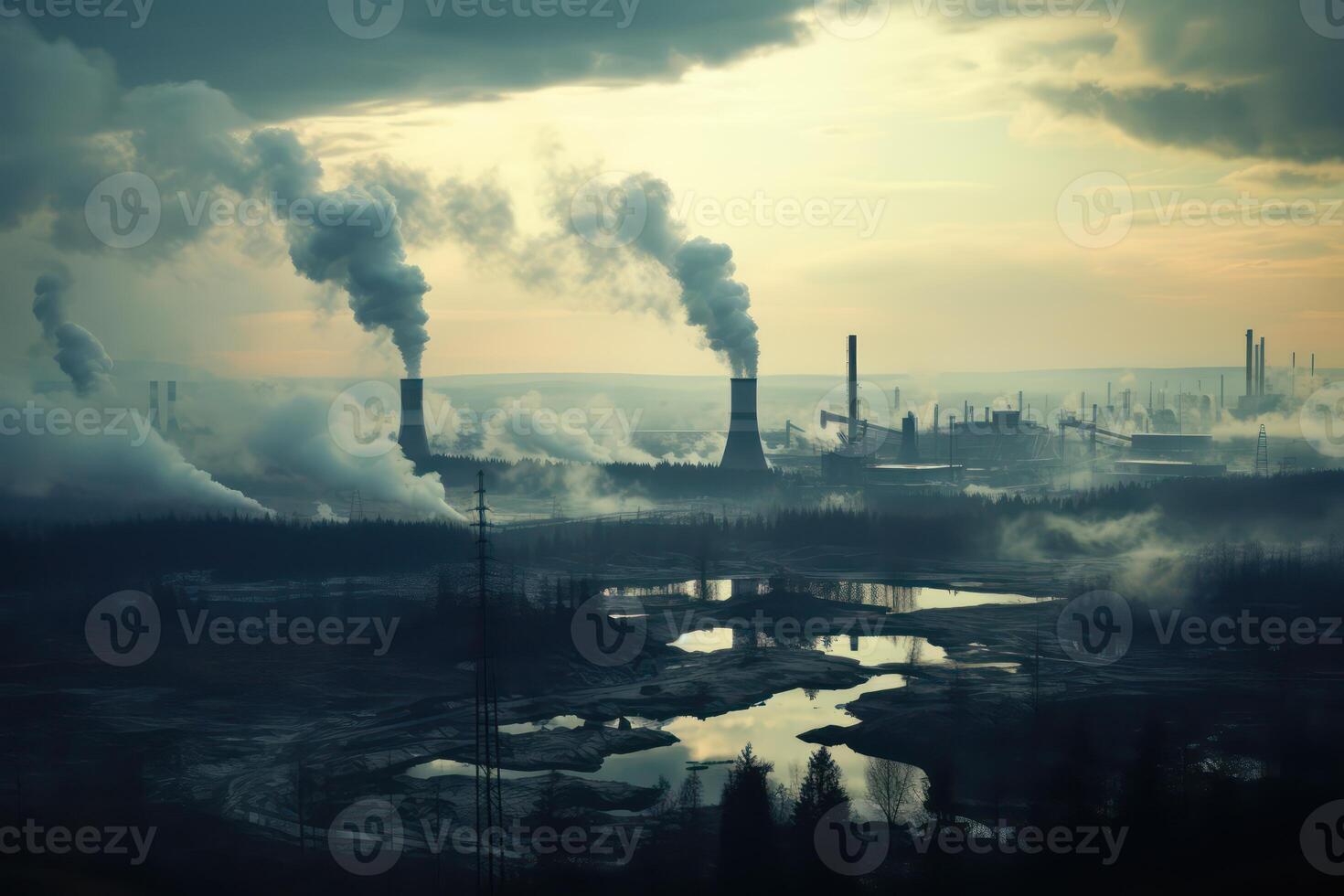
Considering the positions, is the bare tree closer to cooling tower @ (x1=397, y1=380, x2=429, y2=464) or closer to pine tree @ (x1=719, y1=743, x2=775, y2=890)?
pine tree @ (x1=719, y1=743, x2=775, y2=890)

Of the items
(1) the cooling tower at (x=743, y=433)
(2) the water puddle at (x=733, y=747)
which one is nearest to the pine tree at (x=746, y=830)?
(2) the water puddle at (x=733, y=747)

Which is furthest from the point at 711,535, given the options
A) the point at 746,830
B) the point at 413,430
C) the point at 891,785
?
the point at 746,830

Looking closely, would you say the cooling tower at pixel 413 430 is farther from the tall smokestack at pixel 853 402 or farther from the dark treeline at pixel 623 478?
the tall smokestack at pixel 853 402

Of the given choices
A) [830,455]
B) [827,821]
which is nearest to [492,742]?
[827,821]

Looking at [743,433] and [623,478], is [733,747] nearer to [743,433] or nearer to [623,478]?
[743,433]

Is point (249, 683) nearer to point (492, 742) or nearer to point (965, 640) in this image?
point (492, 742)

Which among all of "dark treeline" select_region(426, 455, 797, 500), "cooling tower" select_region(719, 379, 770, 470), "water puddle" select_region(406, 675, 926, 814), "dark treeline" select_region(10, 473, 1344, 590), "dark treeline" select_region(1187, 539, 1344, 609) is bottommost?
"water puddle" select_region(406, 675, 926, 814)

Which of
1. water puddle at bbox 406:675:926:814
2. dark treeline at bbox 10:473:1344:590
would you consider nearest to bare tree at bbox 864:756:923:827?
water puddle at bbox 406:675:926:814
